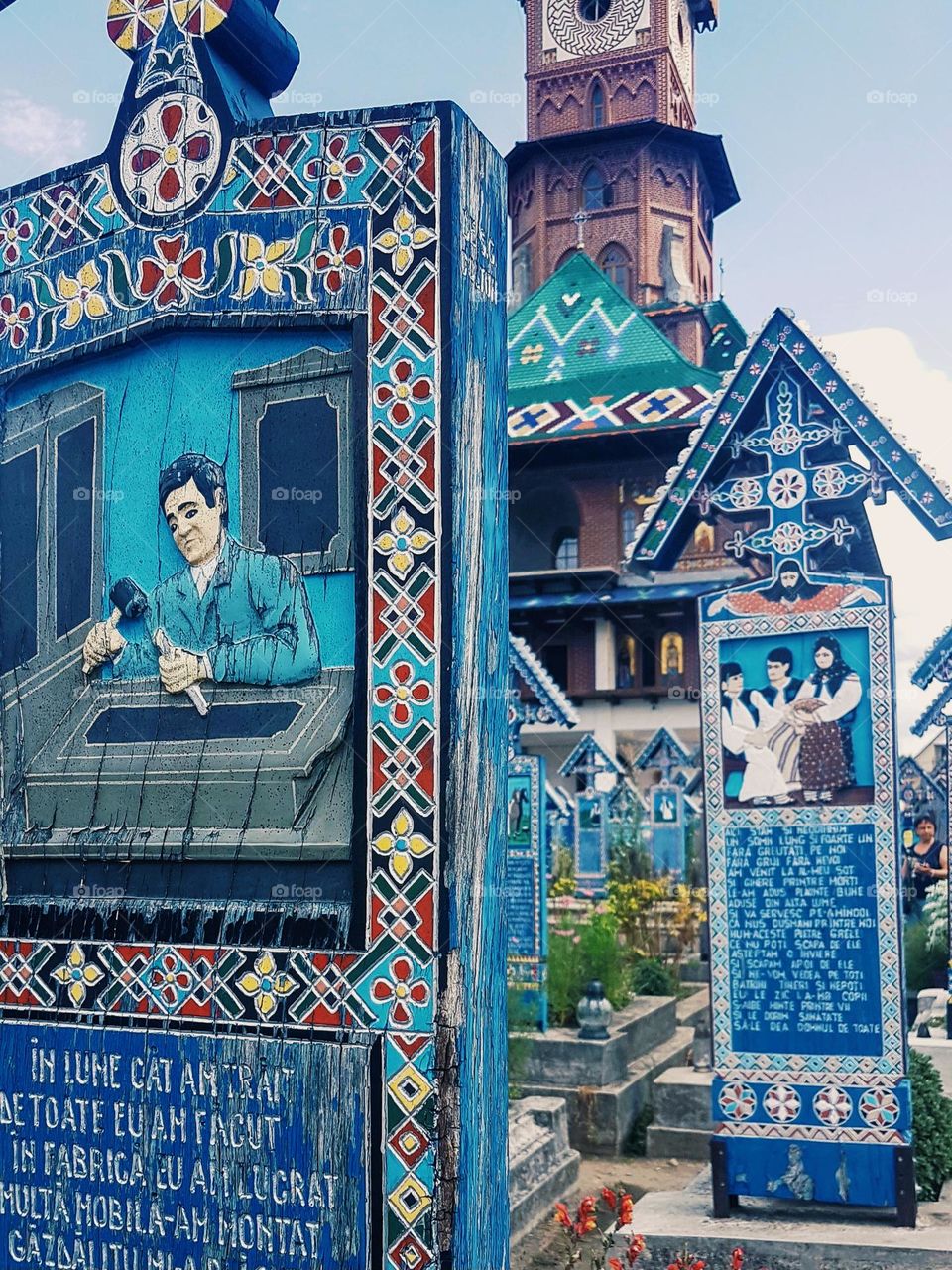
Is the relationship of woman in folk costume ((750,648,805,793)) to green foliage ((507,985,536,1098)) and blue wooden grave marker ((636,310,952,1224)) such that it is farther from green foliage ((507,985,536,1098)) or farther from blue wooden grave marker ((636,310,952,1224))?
green foliage ((507,985,536,1098))

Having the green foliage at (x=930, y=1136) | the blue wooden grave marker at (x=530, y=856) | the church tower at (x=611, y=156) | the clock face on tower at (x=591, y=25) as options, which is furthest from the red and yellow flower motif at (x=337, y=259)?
the clock face on tower at (x=591, y=25)

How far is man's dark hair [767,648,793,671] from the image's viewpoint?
7.25 metres

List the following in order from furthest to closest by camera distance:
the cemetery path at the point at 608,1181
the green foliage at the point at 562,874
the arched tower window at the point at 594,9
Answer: the arched tower window at the point at 594,9 → the green foliage at the point at 562,874 → the cemetery path at the point at 608,1181

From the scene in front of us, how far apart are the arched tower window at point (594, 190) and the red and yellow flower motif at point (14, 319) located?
118ft

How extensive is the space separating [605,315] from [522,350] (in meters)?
2.32

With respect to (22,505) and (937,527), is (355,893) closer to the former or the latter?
(22,505)

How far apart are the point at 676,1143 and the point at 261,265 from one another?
25.0ft

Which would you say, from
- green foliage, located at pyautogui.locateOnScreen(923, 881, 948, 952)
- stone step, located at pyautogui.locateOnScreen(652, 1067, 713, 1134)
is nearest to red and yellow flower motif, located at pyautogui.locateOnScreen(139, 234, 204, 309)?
stone step, located at pyautogui.locateOnScreen(652, 1067, 713, 1134)

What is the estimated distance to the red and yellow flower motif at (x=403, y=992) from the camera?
338 centimetres

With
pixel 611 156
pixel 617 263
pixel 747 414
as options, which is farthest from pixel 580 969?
pixel 611 156

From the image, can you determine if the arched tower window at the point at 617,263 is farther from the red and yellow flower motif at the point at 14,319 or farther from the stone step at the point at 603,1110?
the red and yellow flower motif at the point at 14,319

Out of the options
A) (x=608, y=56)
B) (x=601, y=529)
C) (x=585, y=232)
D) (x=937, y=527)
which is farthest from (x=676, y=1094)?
(x=608, y=56)

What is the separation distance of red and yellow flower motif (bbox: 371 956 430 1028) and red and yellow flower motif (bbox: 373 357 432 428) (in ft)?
4.40

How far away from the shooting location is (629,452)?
33000 mm
